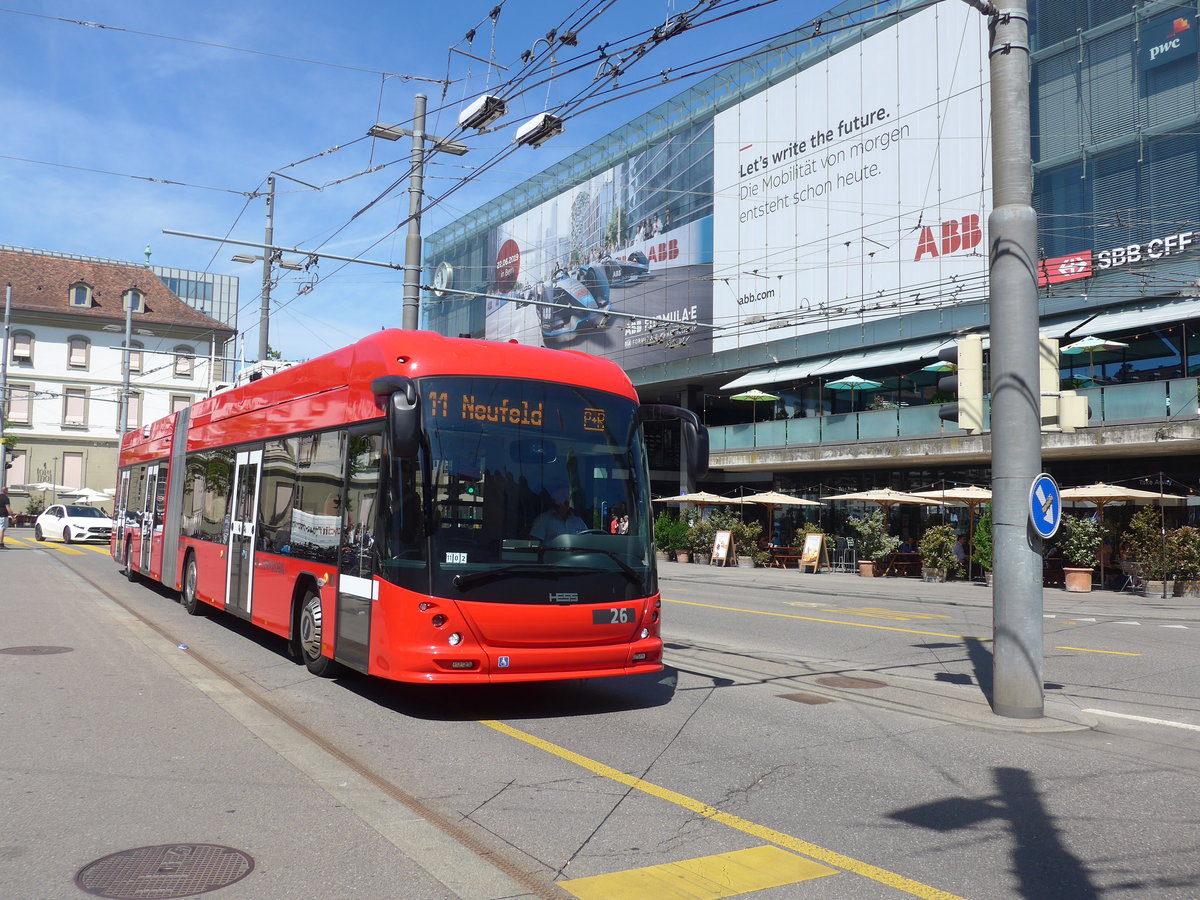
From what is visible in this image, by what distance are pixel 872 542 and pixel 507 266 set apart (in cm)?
3333

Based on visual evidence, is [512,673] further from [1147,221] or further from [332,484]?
[1147,221]

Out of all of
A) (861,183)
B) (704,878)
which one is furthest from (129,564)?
(861,183)

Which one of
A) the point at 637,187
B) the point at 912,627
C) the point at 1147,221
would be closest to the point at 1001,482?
the point at 912,627

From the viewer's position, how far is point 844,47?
38219mm

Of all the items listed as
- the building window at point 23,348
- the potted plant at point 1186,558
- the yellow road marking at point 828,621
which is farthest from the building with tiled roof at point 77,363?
the potted plant at point 1186,558

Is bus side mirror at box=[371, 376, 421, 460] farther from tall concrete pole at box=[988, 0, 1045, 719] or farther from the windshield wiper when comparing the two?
tall concrete pole at box=[988, 0, 1045, 719]

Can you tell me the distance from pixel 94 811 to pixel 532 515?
3719 millimetres

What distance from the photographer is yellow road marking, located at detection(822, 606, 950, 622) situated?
60.4 ft

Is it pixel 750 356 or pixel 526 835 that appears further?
pixel 750 356

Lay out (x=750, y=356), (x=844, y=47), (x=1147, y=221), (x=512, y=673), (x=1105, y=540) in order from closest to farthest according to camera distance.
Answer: (x=512, y=673) → (x=1105, y=540) → (x=1147, y=221) → (x=844, y=47) → (x=750, y=356)

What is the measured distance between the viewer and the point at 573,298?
54125 millimetres

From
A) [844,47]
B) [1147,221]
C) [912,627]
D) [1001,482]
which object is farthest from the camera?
[844,47]

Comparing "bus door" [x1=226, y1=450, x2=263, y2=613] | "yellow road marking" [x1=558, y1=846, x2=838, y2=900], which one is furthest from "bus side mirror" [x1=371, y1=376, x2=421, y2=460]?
"bus door" [x1=226, y1=450, x2=263, y2=613]

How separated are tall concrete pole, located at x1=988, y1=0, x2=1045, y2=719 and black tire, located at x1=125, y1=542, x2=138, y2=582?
16.4 m
